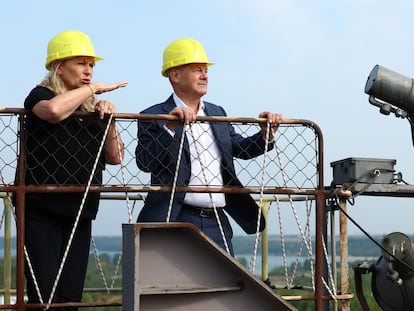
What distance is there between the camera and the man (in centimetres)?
565

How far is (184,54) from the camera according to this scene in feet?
19.5

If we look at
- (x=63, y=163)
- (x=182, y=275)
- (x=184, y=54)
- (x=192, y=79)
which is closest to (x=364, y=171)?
(x=192, y=79)

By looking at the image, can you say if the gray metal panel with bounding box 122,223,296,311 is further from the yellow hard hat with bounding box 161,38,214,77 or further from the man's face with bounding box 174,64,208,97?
the yellow hard hat with bounding box 161,38,214,77

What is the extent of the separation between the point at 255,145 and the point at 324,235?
758 mm

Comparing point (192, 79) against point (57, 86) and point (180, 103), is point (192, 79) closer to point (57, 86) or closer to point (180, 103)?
point (180, 103)

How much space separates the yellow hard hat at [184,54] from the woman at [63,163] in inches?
24.2

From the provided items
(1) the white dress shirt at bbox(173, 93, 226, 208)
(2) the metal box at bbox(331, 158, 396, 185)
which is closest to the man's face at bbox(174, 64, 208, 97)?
(1) the white dress shirt at bbox(173, 93, 226, 208)

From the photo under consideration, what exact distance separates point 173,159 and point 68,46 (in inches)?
36.0

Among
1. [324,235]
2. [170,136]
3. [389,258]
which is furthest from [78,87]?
[389,258]

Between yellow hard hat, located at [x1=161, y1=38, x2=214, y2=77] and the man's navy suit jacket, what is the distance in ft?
0.75

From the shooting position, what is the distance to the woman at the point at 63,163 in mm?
5363

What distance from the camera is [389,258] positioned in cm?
659

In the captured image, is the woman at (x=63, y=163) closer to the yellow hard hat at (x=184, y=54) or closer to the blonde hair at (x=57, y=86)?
the blonde hair at (x=57, y=86)

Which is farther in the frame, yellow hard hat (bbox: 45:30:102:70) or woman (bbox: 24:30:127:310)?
yellow hard hat (bbox: 45:30:102:70)
